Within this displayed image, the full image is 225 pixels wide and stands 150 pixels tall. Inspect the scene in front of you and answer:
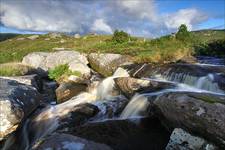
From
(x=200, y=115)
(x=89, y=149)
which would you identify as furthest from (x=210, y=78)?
(x=89, y=149)

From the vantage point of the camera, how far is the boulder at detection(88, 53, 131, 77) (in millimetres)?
29516

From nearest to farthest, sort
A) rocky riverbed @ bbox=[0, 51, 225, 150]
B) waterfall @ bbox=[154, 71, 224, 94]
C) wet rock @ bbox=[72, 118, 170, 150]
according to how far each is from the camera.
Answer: rocky riverbed @ bbox=[0, 51, 225, 150]
wet rock @ bbox=[72, 118, 170, 150]
waterfall @ bbox=[154, 71, 224, 94]

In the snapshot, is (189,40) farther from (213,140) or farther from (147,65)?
(213,140)

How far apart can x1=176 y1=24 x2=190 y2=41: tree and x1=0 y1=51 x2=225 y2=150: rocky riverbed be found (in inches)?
610

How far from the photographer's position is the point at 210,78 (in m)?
20.5

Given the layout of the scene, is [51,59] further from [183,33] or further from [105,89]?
[183,33]

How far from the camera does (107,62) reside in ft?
98.9

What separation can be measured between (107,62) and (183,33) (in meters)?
14.7

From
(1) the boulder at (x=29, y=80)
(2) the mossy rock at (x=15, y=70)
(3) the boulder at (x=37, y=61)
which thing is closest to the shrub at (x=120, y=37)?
(3) the boulder at (x=37, y=61)

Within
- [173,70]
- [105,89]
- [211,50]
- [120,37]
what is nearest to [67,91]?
[105,89]

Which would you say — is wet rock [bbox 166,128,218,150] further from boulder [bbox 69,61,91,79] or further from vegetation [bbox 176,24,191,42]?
vegetation [bbox 176,24,191,42]

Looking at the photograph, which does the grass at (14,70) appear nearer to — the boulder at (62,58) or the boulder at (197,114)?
the boulder at (62,58)

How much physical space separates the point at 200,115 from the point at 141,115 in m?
5.44

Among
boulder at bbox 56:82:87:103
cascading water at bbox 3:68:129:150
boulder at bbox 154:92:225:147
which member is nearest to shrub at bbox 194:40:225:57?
boulder at bbox 56:82:87:103
